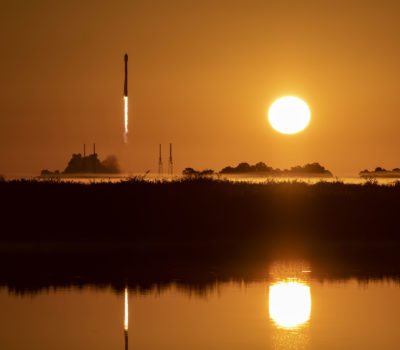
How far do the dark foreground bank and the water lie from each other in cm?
917

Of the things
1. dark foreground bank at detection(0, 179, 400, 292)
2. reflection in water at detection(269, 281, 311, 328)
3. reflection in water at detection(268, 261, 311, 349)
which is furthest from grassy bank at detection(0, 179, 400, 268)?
reflection in water at detection(269, 281, 311, 328)

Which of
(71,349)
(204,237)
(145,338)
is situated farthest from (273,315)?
(204,237)

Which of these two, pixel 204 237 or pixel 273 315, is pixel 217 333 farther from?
pixel 204 237

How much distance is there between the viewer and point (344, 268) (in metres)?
24.4

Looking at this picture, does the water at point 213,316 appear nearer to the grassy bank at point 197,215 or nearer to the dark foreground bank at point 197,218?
the dark foreground bank at point 197,218

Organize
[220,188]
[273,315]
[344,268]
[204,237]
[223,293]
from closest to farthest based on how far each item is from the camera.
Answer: [273,315], [223,293], [344,268], [204,237], [220,188]

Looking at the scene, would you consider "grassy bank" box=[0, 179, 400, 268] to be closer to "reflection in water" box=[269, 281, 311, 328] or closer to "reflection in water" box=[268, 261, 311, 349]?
"reflection in water" box=[268, 261, 311, 349]

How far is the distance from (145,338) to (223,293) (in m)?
5.47

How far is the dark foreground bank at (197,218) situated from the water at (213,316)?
9.17 meters

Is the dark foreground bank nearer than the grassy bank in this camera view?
Yes

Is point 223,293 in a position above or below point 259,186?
below

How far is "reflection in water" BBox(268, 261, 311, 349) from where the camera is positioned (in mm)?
14312

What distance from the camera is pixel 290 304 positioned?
18.1 metres

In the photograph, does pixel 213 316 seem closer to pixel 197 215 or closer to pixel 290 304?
pixel 290 304
